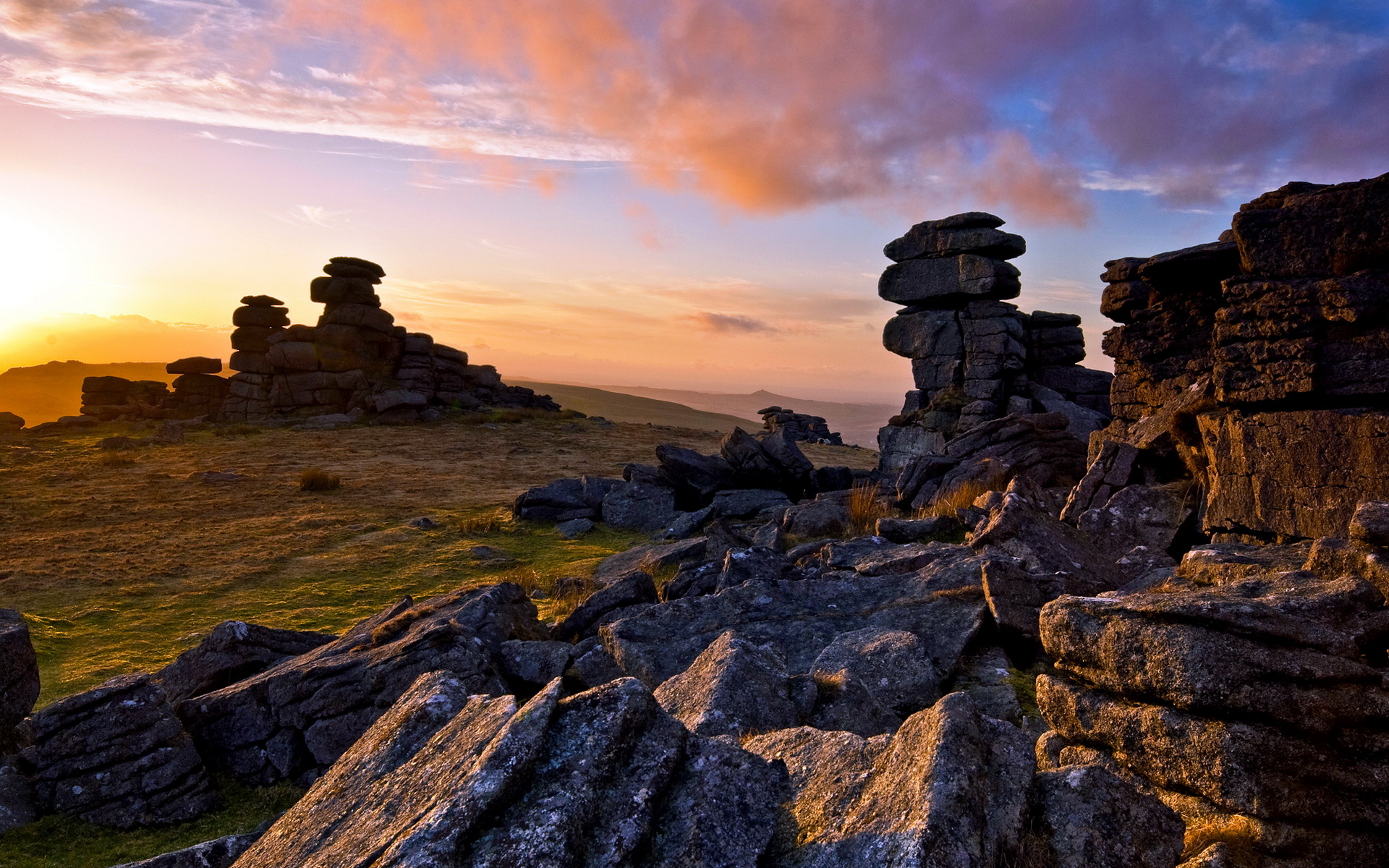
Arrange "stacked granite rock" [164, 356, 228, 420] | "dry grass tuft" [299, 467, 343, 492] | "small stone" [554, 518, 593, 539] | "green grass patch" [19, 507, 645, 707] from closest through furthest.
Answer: "green grass patch" [19, 507, 645, 707] < "small stone" [554, 518, 593, 539] < "dry grass tuft" [299, 467, 343, 492] < "stacked granite rock" [164, 356, 228, 420]

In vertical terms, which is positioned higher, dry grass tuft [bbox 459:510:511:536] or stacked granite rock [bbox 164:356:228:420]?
stacked granite rock [bbox 164:356:228:420]

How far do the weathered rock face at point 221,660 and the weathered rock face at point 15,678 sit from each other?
47.1 inches

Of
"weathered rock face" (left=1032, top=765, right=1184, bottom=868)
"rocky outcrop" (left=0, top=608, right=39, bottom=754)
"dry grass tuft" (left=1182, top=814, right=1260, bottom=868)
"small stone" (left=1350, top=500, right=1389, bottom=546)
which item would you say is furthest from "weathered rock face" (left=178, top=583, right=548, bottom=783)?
"small stone" (left=1350, top=500, right=1389, bottom=546)

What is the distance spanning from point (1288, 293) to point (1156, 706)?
31.7 ft

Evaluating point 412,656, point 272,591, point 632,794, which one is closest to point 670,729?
point 632,794

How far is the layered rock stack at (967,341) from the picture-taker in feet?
108

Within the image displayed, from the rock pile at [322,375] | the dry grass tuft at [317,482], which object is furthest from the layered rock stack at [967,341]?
the rock pile at [322,375]

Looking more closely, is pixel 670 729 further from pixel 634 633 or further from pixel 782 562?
pixel 782 562

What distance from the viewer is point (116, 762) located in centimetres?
701

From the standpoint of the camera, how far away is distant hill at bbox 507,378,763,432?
388ft

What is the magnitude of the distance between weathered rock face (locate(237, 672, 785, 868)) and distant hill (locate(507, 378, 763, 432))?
10442 cm

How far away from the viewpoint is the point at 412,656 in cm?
797

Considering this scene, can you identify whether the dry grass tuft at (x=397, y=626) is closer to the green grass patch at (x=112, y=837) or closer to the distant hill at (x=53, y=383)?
the green grass patch at (x=112, y=837)

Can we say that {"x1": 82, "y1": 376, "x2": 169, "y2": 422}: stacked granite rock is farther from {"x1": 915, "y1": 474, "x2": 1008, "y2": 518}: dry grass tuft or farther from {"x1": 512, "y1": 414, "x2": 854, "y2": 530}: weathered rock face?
{"x1": 915, "y1": 474, "x2": 1008, "y2": 518}: dry grass tuft
